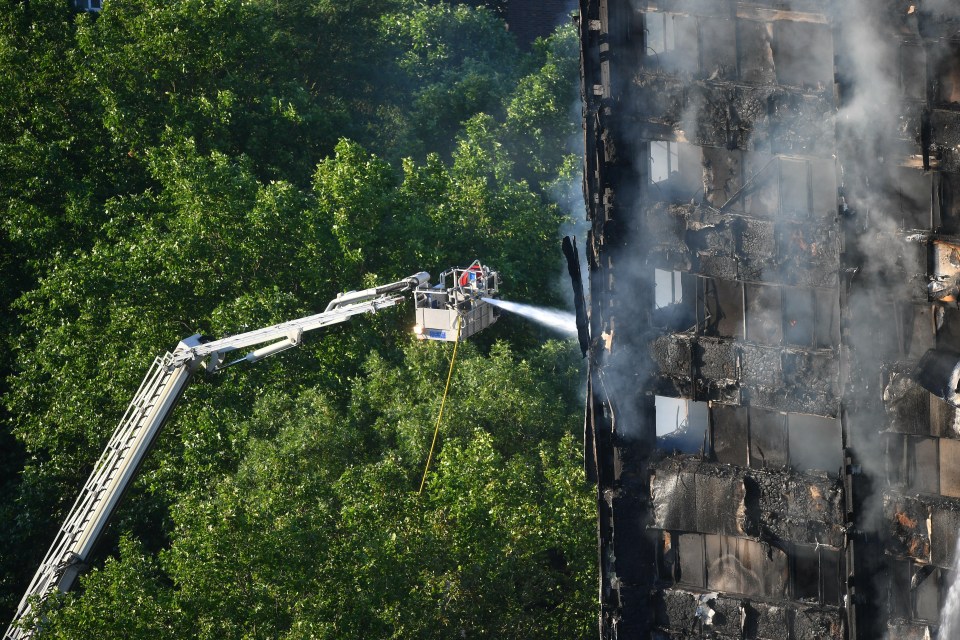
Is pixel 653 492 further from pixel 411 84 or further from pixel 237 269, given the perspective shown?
pixel 411 84

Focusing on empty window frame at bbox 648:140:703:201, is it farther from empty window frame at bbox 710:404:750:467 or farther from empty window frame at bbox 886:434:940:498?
empty window frame at bbox 886:434:940:498

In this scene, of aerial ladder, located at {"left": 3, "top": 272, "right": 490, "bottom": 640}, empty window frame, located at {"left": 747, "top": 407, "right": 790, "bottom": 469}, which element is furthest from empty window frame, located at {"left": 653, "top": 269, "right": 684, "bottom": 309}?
aerial ladder, located at {"left": 3, "top": 272, "right": 490, "bottom": 640}

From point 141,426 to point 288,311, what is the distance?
4934mm

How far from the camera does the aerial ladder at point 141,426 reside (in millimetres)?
34719

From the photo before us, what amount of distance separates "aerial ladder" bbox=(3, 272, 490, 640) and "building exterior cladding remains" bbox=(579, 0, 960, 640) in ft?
43.8

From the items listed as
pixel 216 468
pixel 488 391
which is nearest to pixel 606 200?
pixel 488 391

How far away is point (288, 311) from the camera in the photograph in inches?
1507

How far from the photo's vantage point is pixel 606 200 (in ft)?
70.1

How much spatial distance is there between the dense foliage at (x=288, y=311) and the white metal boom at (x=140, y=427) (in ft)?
4.58

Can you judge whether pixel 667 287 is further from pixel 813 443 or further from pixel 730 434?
pixel 813 443

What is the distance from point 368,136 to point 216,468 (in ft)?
60.2

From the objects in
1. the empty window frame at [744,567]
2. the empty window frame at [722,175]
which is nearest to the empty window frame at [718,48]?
the empty window frame at [722,175]

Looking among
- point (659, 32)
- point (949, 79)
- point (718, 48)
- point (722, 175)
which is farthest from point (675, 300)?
point (949, 79)

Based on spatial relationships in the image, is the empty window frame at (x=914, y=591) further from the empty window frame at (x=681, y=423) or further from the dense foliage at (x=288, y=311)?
the dense foliage at (x=288, y=311)
